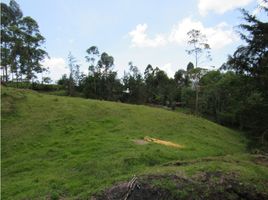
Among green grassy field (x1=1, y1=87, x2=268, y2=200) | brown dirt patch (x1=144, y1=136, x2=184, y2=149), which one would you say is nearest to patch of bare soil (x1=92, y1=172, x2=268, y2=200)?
green grassy field (x1=1, y1=87, x2=268, y2=200)

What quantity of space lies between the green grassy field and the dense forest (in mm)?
3958

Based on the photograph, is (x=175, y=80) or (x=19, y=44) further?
(x=175, y=80)

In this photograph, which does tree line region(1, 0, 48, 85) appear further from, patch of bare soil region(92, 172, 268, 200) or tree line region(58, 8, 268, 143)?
patch of bare soil region(92, 172, 268, 200)

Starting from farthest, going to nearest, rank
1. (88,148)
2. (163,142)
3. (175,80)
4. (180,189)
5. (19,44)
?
1. (175,80)
2. (19,44)
3. (163,142)
4. (88,148)
5. (180,189)

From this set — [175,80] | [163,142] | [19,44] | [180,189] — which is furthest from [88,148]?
[175,80]

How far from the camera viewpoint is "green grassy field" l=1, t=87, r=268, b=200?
13703 millimetres

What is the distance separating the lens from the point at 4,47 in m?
47.0

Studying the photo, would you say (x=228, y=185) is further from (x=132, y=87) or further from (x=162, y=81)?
(x=162, y=81)

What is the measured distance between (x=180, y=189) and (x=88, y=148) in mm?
8420

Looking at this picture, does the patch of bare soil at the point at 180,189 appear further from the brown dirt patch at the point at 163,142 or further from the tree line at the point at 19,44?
the tree line at the point at 19,44

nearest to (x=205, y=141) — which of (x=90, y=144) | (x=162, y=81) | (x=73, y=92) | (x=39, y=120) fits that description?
(x=90, y=144)

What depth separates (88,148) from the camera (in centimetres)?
1880

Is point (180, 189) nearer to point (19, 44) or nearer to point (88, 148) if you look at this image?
point (88, 148)

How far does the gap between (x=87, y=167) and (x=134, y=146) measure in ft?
12.7
